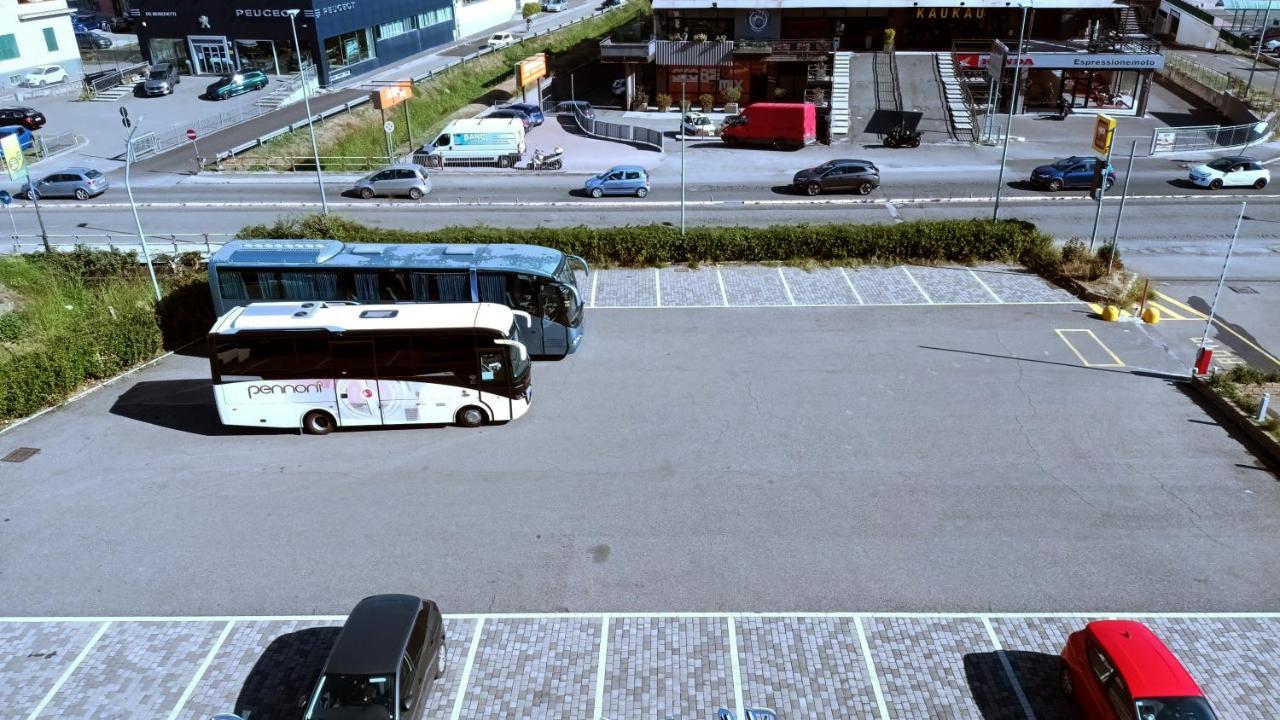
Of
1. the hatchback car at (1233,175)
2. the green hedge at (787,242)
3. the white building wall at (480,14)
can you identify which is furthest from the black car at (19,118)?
the hatchback car at (1233,175)

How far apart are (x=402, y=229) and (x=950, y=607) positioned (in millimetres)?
28191

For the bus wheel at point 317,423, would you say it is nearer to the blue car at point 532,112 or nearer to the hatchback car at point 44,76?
the blue car at point 532,112

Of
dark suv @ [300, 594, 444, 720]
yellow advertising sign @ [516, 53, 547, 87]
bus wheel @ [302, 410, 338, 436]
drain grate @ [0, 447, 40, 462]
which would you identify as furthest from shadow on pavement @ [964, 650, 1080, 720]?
yellow advertising sign @ [516, 53, 547, 87]

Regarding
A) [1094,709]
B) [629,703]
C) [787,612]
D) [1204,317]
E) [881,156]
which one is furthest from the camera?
[881,156]

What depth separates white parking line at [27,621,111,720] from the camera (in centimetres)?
1291

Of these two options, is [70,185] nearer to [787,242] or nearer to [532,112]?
[532,112]

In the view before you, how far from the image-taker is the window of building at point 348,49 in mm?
64250

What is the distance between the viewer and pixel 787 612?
48.0 ft

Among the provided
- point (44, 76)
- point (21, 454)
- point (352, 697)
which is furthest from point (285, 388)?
point (44, 76)

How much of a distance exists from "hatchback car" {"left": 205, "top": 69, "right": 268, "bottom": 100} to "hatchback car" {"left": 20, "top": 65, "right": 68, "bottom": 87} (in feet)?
36.4

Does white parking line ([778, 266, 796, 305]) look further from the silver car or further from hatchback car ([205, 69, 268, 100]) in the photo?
hatchback car ([205, 69, 268, 100])

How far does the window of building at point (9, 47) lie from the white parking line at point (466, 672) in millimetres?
68589

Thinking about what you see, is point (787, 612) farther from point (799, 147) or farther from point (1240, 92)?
point (1240, 92)

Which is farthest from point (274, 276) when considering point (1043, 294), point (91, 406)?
point (1043, 294)
